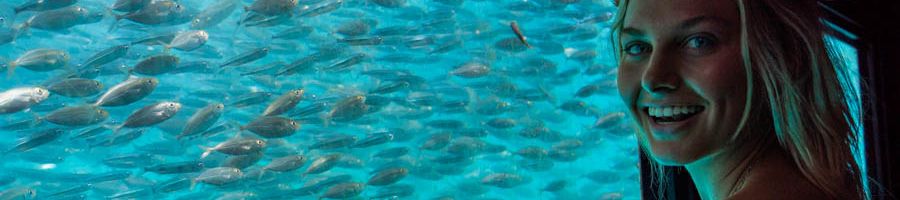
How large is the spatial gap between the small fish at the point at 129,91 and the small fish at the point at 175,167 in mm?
1707

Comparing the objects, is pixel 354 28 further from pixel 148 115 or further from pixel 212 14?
pixel 148 115

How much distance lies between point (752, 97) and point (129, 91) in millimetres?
6466

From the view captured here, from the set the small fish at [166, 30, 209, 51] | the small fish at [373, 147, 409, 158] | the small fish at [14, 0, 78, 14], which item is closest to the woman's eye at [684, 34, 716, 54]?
the small fish at [166, 30, 209, 51]

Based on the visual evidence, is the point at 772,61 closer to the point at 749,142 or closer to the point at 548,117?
the point at 749,142

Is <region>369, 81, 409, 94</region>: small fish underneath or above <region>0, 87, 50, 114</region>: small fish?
underneath

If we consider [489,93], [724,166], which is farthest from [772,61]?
[489,93]

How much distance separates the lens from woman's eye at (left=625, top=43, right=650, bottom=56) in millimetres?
740

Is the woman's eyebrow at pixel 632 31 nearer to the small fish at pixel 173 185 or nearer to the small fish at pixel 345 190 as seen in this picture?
the small fish at pixel 173 185

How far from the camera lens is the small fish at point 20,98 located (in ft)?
21.4

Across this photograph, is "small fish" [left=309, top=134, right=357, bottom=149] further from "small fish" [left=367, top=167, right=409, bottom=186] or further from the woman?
the woman

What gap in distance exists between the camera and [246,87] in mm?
13055

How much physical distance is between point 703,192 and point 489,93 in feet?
38.8

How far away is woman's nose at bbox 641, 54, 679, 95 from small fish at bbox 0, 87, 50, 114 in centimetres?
716

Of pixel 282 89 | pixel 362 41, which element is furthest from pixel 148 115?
pixel 282 89
